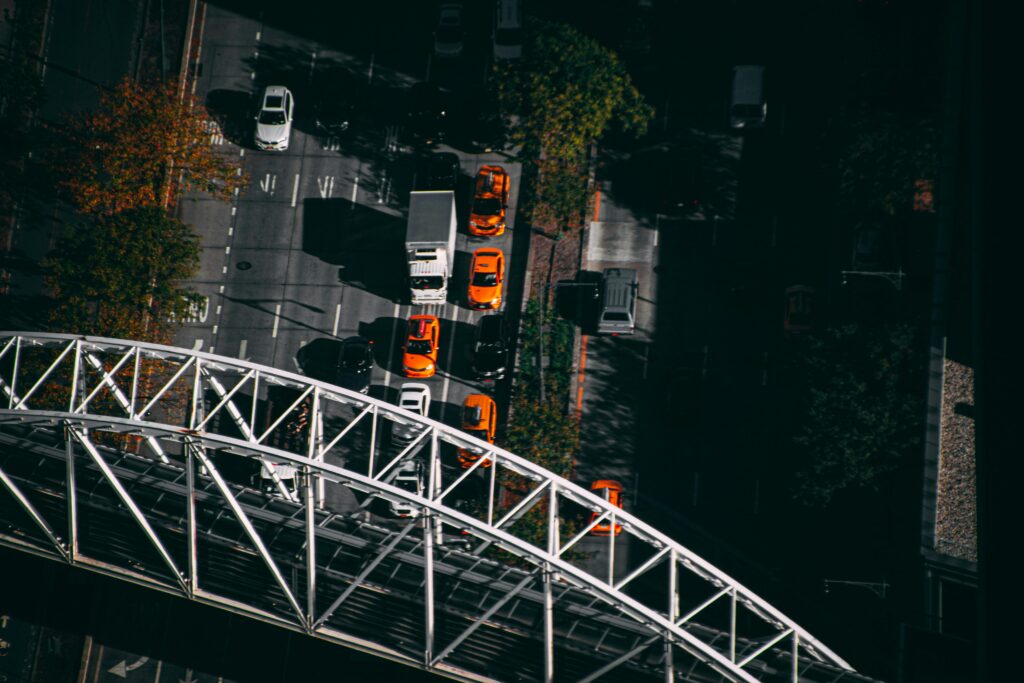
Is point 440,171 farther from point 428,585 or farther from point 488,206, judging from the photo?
point 428,585

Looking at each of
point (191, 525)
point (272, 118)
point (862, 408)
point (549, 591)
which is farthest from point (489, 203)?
point (191, 525)

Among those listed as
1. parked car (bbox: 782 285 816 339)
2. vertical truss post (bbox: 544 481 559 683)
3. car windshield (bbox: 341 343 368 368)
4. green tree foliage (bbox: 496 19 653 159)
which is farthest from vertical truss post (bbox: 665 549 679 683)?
green tree foliage (bbox: 496 19 653 159)

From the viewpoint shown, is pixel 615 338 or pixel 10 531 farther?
pixel 615 338

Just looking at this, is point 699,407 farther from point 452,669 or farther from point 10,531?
point 10,531

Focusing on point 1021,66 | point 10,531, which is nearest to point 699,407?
point 1021,66

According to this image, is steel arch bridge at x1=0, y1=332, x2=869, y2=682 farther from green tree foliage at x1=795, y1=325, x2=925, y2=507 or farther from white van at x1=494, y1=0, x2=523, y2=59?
white van at x1=494, y1=0, x2=523, y2=59

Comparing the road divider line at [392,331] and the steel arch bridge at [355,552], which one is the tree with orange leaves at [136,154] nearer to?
the steel arch bridge at [355,552]
